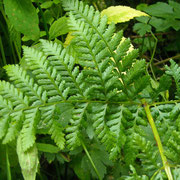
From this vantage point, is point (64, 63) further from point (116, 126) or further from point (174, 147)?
point (174, 147)

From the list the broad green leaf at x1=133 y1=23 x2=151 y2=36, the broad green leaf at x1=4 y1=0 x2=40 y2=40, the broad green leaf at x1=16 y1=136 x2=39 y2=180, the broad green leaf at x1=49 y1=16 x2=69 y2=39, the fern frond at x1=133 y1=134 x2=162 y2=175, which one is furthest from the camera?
the broad green leaf at x1=133 y1=23 x2=151 y2=36

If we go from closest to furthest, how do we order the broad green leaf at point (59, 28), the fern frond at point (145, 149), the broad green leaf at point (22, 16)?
the fern frond at point (145, 149)
the broad green leaf at point (22, 16)
the broad green leaf at point (59, 28)

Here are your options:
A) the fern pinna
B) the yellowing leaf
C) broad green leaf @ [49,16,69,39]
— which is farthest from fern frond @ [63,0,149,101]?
the yellowing leaf

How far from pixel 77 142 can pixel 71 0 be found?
22.2 inches

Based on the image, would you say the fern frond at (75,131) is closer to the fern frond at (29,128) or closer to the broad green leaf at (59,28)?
the fern frond at (29,128)

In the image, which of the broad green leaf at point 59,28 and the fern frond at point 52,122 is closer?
the fern frond at point 52,122

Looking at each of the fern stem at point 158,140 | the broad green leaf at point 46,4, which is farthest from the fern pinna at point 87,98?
the broad green leaf at point 46,4

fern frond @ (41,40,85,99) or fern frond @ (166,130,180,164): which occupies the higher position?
fern frond @ (41,40,85,99)

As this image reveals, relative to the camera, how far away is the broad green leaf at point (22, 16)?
3.85 feet

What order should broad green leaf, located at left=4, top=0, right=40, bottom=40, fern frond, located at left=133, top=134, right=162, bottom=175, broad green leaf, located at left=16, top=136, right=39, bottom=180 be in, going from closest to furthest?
fern frond, located at left=133, top=134, right=162, bottom=175
broad green leaf, located at left=16, top=136, right=39, bottom=180
broad green leaf, located at left=4, top=0, right=40, bottom=40

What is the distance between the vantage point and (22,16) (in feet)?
3.93

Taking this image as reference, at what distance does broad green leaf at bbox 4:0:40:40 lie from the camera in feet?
3.85

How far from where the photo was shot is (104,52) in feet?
3.20

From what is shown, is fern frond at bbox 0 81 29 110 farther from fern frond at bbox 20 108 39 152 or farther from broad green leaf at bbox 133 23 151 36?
broad green leaf at bbox 133 23 151 36
